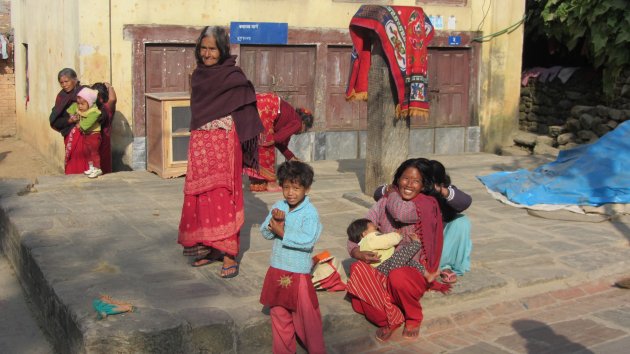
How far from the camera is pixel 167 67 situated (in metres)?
10.8

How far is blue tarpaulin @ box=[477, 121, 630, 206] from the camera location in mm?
8516

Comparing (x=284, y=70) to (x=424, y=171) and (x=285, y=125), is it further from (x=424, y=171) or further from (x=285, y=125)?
(x=424, y=171)

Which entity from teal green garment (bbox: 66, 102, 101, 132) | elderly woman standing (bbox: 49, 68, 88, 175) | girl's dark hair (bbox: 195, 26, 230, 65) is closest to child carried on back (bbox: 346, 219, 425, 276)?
girl's dark hair (bbox: 195, 26, 230, 65)

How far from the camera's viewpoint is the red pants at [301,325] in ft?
15.3

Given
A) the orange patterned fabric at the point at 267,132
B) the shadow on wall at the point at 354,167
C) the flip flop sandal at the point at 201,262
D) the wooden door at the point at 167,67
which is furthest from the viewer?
the wooden door at the point at 167,67

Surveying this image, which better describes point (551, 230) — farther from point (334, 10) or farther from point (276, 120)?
point (334, 10)

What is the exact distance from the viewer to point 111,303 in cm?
481

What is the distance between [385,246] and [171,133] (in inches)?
207

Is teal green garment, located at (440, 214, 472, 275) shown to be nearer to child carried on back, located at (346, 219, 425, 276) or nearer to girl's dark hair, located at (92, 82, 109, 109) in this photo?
child carried on back, located at (346, 219, 425, 276)

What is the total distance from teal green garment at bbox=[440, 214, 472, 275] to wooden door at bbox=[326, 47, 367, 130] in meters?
6.49

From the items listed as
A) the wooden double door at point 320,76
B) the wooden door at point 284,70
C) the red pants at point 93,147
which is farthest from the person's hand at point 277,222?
the wooden door at point 284,70

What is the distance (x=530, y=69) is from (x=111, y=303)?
11.4m

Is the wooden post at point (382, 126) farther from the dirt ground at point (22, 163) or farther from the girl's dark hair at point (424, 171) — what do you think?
the dirt ground at point (22, 163)

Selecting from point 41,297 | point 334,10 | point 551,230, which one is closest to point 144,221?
point 41,297
